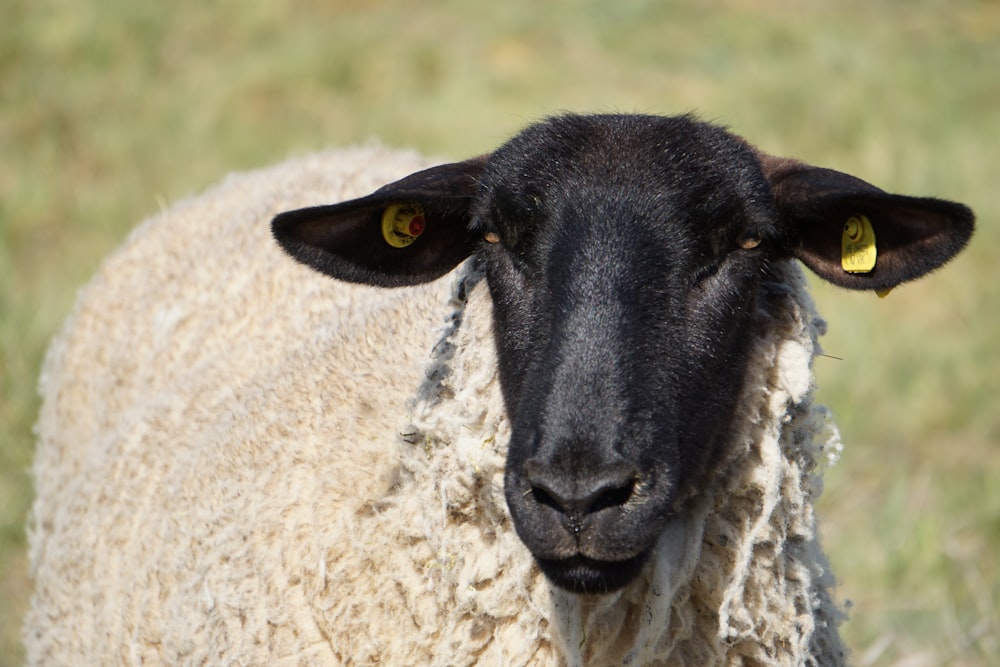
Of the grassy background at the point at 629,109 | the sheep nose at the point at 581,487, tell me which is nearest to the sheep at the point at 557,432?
the sheep nose at the point at 581,487

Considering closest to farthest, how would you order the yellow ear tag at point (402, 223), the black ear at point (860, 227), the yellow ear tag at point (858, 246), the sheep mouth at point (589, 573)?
the sheep mouth at point (589, 573) → the black ear at point (860, 227) → the yellow ear tag at point (858, 246) → the yellow ear tag at point (402, 223)

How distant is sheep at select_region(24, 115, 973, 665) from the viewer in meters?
2.33

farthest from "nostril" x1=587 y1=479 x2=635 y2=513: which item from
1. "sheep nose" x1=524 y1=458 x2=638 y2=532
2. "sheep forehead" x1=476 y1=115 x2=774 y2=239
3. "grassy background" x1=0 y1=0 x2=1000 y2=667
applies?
"grassy background" x1=0 y1=0 x2=1000 y2=667


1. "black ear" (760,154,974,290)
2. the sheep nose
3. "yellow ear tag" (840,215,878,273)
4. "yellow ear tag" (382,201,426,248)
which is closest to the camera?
the sheep nose

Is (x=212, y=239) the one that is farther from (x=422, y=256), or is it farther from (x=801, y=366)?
(x=801, y=366)

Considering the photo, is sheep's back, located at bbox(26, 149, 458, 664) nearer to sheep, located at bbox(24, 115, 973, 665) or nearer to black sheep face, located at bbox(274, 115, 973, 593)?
sheep, located at bbox(24, 115, 973, 665)

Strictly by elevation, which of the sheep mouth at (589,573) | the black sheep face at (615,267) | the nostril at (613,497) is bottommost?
the sheep mouth at (589,573)

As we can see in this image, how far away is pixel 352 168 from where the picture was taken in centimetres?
440

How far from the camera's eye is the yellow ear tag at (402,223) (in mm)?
2777

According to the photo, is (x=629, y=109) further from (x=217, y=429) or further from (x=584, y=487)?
(x=584, y=487)

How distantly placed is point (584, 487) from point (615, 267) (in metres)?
0.55

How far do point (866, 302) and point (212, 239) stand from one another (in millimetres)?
5177

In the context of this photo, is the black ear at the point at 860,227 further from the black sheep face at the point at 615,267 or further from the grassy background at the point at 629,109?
the grassy background at the point at 629,109

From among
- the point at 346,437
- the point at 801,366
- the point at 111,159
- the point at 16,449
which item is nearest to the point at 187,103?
the point at 111,159
